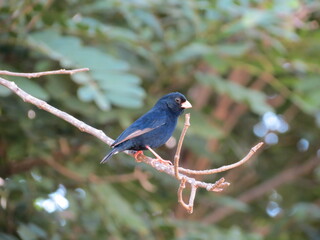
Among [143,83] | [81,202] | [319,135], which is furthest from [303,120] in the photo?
[81,202]

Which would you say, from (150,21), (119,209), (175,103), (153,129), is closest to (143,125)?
(153,129)

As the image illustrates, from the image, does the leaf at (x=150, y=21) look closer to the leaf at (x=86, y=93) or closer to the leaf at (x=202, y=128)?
the leaf at (x=202, y=128)

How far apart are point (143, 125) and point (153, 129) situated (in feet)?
0.26

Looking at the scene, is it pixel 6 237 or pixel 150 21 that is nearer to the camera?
pixel 6 237

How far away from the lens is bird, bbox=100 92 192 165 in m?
4.18

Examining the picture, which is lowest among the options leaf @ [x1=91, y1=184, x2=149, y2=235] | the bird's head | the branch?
leaf @ [x1=91, y1=184, x2=149, y2=235]

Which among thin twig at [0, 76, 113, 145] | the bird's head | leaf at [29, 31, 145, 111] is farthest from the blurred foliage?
thin twig at [0, 76, 113, 145]

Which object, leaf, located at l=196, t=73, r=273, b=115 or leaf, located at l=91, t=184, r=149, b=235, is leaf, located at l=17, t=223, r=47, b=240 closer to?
leaf, located at l=91, t=184, r=149, b=235

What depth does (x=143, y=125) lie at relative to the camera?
4.34 metres

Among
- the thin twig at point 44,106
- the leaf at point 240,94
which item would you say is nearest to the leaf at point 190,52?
the leaf at point 240,94

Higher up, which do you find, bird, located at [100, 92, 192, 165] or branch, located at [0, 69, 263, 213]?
branch, located at [0, 69, 263, 213]

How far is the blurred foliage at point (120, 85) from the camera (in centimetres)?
493

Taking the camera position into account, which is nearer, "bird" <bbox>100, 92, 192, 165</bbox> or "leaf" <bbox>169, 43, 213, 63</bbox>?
"bird" <bbox>100, 92, 192, 165</bbox>

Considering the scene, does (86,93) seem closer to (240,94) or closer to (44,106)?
(44,106)
